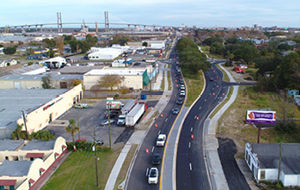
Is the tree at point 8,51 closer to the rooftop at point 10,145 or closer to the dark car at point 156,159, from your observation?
the rooftop at point 10,145

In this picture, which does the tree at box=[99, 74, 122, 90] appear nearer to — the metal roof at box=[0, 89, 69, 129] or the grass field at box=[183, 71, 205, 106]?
the metal roof at box=[0, 89, 69, 129]

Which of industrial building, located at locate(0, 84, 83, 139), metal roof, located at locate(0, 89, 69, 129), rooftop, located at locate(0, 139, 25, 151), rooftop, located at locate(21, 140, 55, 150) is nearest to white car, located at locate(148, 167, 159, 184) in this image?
rooftop, located at locate(21, 140, 55, 150)

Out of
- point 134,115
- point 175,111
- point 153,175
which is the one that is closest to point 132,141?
point 134,115

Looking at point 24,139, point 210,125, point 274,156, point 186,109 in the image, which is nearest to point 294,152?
point 274,156

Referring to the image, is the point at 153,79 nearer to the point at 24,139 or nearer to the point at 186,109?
the point at 186,109

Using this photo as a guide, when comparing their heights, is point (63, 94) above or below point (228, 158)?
above
